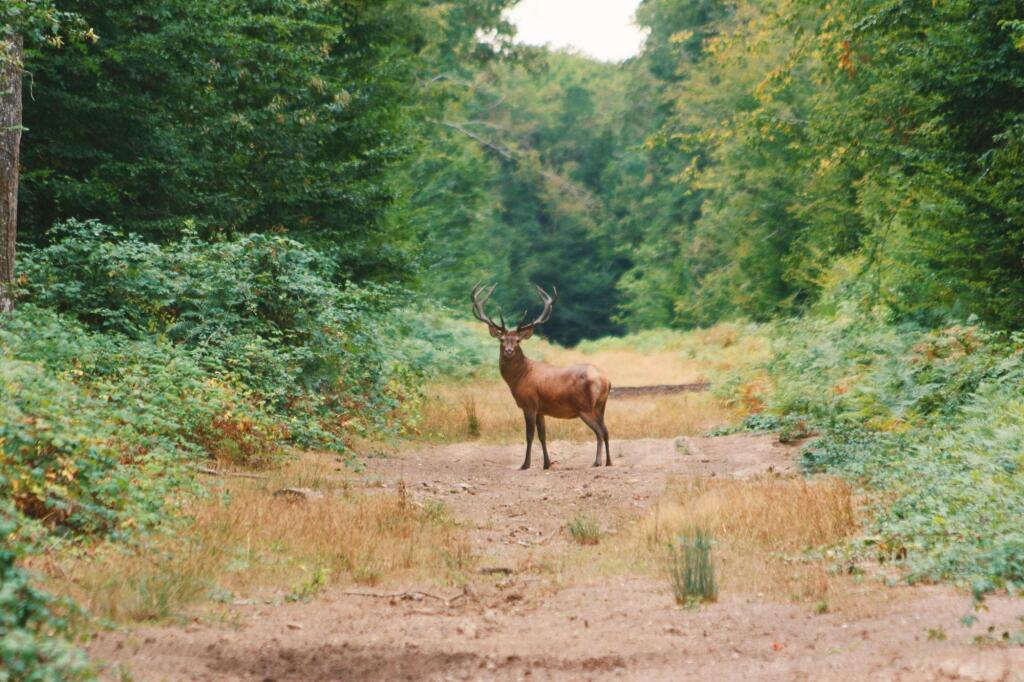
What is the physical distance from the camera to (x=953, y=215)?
14.0m

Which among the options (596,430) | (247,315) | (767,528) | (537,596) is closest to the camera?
(537,596)

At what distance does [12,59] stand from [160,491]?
17.6ft

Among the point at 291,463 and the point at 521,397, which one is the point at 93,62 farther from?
the point at 521,397

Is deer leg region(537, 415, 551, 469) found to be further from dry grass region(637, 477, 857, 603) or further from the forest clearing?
dry grass region(637, 477, 857, 603)

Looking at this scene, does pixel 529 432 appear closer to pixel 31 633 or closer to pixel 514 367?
pixel 514 367

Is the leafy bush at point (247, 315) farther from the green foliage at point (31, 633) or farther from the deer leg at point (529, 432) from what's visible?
the green foliage at point (31, 633)

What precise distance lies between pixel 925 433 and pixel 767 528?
10.3 feet

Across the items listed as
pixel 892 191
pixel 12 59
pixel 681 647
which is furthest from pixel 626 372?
pixel 681 647

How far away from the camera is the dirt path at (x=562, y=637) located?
575 centimetres

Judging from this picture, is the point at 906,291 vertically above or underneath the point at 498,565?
above

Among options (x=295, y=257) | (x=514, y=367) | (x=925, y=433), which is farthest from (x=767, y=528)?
(x=295, y=257)

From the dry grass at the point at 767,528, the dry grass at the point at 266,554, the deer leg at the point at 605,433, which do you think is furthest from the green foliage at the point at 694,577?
the deer leg at the point at 605,433

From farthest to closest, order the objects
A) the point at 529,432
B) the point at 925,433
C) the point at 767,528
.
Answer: the point at 529,432 < the point at 925,433 < the point at 767,528

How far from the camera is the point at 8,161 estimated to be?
12.7 m
